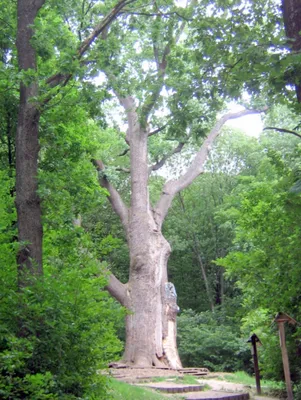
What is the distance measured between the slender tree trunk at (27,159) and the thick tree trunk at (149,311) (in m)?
10.4

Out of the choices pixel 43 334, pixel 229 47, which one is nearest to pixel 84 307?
pixel 43 334

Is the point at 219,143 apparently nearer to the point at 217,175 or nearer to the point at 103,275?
the point at 217,175

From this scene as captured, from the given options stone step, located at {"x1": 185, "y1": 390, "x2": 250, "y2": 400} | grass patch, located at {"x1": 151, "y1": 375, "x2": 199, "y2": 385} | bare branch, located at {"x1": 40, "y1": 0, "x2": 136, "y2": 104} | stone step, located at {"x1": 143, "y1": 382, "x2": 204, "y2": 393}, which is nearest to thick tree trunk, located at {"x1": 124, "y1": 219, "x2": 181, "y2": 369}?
A: grass patch, located at {"x1": 151, "y1": 375, "x2": 199, "y2": 385}

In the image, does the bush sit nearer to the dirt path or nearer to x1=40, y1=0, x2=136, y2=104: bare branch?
x1=40, y1=0, x2=136, y2=104: bare branch

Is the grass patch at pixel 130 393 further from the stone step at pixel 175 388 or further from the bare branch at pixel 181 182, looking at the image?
the bare branch at pixel 181 182

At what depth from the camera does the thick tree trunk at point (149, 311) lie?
59.4ft

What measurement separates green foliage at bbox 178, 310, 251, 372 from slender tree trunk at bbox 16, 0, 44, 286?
727 inches

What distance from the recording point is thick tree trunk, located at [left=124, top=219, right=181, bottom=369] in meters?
18.1

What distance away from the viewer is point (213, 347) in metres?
26.4

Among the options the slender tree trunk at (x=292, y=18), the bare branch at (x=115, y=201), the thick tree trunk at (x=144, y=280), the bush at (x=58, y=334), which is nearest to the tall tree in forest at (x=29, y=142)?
the bush at (x=58, y=334)

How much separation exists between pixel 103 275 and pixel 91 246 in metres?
0.90

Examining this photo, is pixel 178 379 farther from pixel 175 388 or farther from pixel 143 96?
pixel 143 96

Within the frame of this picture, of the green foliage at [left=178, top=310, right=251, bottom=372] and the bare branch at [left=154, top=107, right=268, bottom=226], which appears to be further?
the green foliage at [left=178, top=310, right=251, bottom=372]

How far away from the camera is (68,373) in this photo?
6.50m
